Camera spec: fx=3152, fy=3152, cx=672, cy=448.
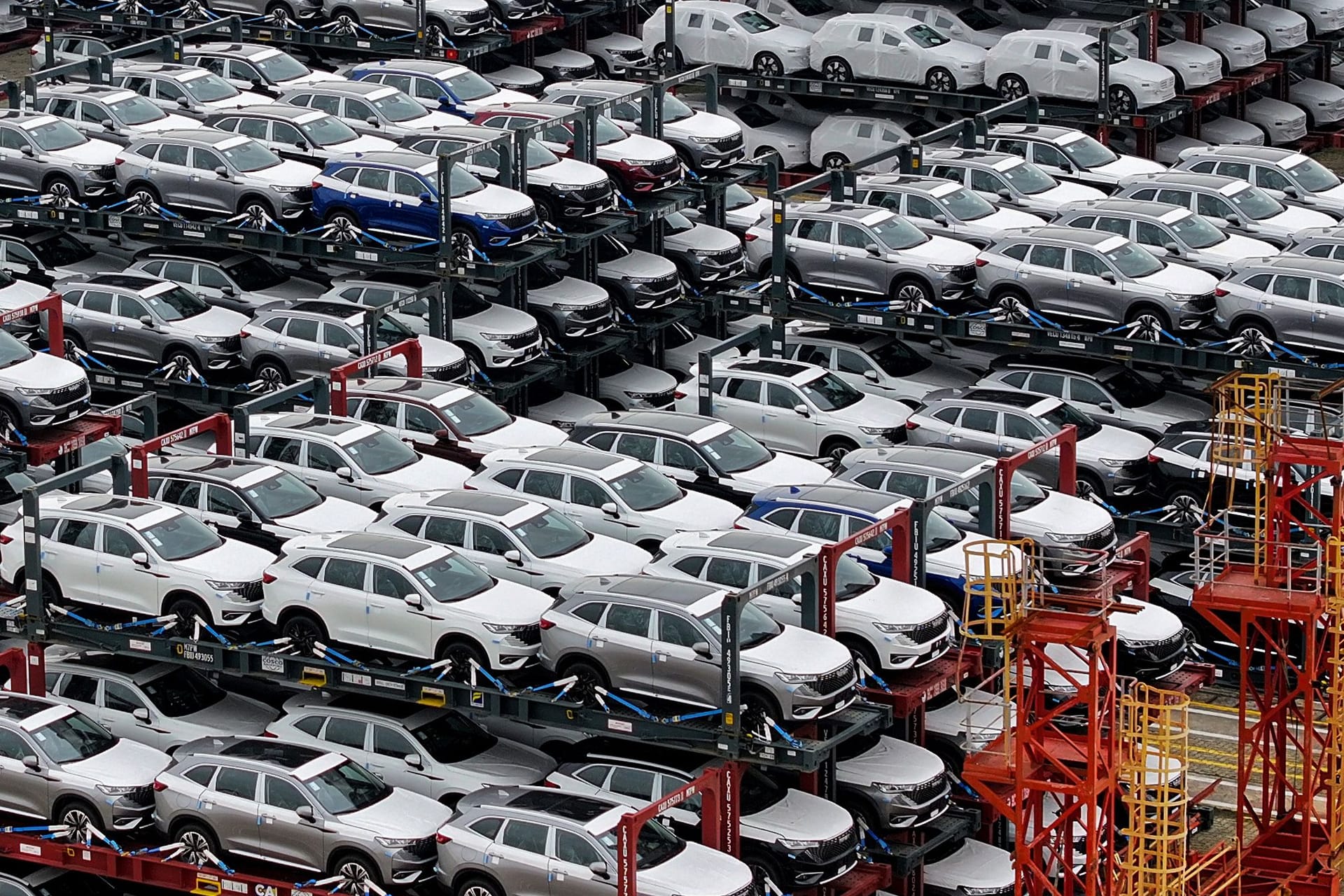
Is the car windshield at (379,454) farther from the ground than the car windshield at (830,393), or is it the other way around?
the car windshield at (379,454)

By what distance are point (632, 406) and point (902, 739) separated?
44.6 feet

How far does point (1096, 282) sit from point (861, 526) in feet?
30.3

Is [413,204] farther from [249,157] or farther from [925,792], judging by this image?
[925,792]

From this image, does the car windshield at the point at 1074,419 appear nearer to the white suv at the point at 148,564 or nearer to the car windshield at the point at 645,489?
the car windshield at the point at 645,489

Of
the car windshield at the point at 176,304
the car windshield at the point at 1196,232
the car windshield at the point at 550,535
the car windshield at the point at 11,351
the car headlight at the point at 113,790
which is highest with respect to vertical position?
the car windshield at the point at 11,351

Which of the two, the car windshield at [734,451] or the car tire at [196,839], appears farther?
the car windshield at [734,451]

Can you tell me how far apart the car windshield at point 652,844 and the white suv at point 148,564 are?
5689 mm

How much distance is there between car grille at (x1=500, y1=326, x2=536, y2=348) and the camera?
44.1 m

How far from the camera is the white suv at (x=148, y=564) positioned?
33.3m

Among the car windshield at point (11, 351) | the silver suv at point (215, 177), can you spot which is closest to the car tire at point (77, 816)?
the car windshield at point (11, 351)

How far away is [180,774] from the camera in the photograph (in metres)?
31.5

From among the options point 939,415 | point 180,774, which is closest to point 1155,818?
point 180,774

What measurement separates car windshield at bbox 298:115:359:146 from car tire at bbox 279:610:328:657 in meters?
15.5

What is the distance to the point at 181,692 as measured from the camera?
34.0 meters
